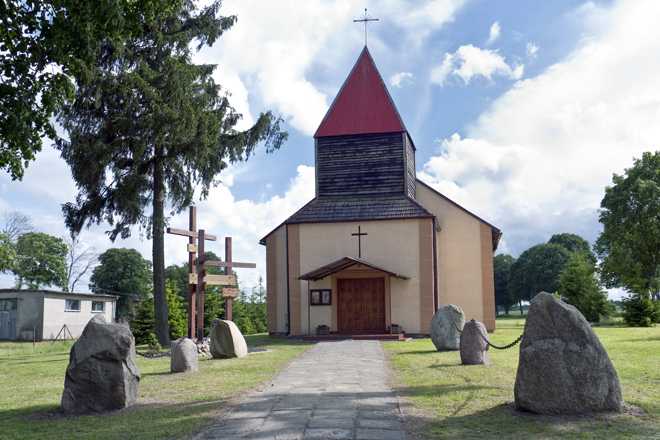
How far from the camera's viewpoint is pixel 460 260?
26.5 metres

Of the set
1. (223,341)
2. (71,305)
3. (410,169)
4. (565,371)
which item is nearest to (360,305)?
(410,169)

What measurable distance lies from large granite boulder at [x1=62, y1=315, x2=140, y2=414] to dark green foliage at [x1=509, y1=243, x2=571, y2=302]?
207ft

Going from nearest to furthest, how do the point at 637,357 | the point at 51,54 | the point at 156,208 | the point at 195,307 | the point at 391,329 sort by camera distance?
the point at 51,54 < the point at 637,357 < the point at 195,307 < the point at 156,208 < the point at 391,329

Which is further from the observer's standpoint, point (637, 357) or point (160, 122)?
point (160, 122)

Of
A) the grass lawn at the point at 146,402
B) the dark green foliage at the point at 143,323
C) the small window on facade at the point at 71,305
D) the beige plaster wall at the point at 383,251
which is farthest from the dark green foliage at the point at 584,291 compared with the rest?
the small window on facade at the point at 71,305

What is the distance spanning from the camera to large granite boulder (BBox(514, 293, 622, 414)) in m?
6.88

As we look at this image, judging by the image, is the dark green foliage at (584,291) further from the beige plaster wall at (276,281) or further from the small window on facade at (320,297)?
the beige plaster wall at (276,281)

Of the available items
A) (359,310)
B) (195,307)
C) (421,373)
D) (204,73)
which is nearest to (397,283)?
(359,310)

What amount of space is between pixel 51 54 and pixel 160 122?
10392mm

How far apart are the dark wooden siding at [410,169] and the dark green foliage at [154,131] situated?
21.7 ft

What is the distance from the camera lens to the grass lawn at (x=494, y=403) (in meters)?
6.29

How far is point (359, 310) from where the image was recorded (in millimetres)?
24234

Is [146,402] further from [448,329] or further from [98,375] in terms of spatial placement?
[448,329]

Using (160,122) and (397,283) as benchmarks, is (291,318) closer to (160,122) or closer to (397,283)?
(397,283)
